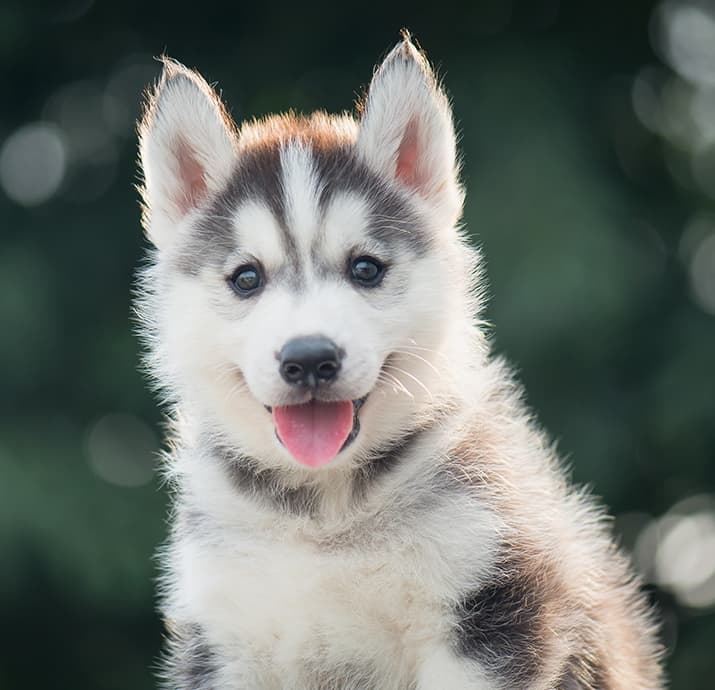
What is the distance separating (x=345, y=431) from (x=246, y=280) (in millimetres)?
645

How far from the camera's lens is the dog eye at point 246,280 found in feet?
12.3

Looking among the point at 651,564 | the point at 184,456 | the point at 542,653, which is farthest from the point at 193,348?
the point at 651,564

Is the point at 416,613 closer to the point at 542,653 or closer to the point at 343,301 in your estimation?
the point at 542,653

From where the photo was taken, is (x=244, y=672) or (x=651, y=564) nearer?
(x=244, y=672)

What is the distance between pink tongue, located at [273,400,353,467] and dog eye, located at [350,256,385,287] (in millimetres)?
444

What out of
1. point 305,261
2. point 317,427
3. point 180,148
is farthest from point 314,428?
point 180,148

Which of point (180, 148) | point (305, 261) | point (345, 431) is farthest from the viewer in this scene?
point (180, 148)

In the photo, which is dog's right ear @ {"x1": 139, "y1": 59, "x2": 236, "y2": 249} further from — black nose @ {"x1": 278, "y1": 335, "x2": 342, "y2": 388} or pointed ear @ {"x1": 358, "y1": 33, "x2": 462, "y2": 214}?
black nose @ {"x1": 278, "y1": 335, "x2": 342, "y2": 388}

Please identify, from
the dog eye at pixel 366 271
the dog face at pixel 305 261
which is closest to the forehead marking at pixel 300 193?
the dog face at pixel 305 261

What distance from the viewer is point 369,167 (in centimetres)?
405

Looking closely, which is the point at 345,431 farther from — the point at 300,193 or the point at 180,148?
the point at 180,148

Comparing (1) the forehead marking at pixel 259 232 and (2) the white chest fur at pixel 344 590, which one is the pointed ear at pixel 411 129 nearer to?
(1) the forehead marking at pixel 259 232

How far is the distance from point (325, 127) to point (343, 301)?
870 millimetres

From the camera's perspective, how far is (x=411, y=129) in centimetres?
411
